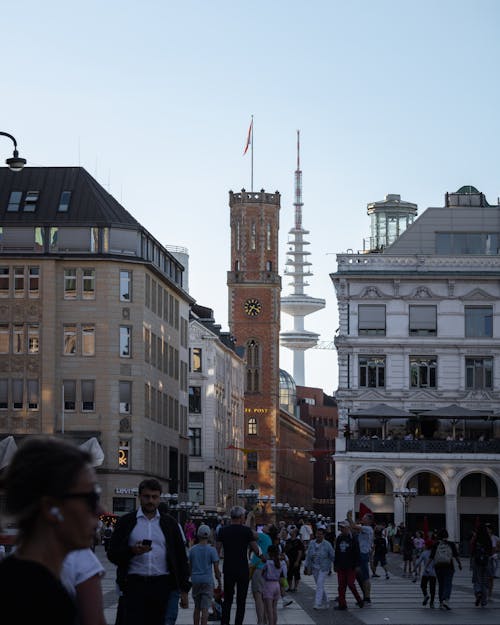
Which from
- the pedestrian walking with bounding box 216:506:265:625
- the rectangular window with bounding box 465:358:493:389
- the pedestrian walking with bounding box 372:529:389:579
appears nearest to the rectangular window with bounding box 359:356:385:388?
the rectangular window with bounding box 465:358:493:389

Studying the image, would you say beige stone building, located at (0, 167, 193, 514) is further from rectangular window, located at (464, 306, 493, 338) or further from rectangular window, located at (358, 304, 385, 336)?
rectangular window, located at (464, 306, 493, 338)

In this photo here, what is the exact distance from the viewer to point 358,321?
295 feet

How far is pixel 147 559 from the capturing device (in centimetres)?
1476

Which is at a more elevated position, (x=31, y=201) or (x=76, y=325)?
(x=31, y=201)

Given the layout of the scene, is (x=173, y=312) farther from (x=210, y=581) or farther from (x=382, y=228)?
(x=210, y=581)

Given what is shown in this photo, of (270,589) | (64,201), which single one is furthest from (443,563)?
(64,201)

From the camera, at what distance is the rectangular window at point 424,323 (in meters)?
89.5

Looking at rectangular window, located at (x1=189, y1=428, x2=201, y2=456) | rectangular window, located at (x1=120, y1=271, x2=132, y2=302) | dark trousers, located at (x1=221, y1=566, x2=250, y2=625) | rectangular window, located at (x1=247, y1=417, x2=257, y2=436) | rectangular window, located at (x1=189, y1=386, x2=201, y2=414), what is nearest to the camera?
dark trousers, located at (x1=221, y1=566, x2=250, y2=625)

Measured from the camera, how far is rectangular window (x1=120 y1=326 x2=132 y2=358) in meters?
86.3

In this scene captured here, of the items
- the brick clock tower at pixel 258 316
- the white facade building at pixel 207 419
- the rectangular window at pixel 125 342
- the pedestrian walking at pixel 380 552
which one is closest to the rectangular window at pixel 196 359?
the white facade building at pixel 207 419

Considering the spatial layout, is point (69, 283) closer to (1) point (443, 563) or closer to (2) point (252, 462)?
(1) point (443, 563)

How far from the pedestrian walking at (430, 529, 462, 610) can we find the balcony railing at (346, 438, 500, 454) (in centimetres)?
5189

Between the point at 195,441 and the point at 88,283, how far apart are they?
37316 mm

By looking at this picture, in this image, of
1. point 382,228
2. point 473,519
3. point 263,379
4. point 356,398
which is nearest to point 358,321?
point 356,398
